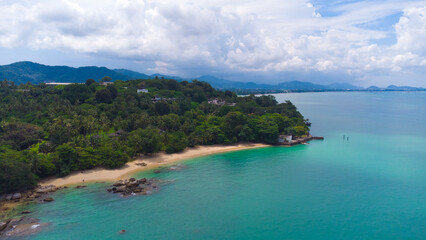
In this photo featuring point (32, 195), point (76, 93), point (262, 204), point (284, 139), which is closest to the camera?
point (262, 204)

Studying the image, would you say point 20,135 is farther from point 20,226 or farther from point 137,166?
point 20,226

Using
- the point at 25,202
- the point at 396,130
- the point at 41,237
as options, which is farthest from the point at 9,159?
the point at 396,130

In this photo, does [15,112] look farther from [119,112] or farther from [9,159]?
[9,159]

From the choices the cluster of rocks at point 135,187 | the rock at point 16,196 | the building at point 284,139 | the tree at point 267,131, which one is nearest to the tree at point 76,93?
the rock at point 16,196

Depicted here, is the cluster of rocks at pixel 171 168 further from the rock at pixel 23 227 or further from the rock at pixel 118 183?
the rock at pixel 23 227

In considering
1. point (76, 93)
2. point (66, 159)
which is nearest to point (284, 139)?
point (66, 159)

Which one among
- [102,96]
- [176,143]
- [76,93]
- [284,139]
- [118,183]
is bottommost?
[118,183]

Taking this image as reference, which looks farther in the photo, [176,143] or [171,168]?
[176,143]
